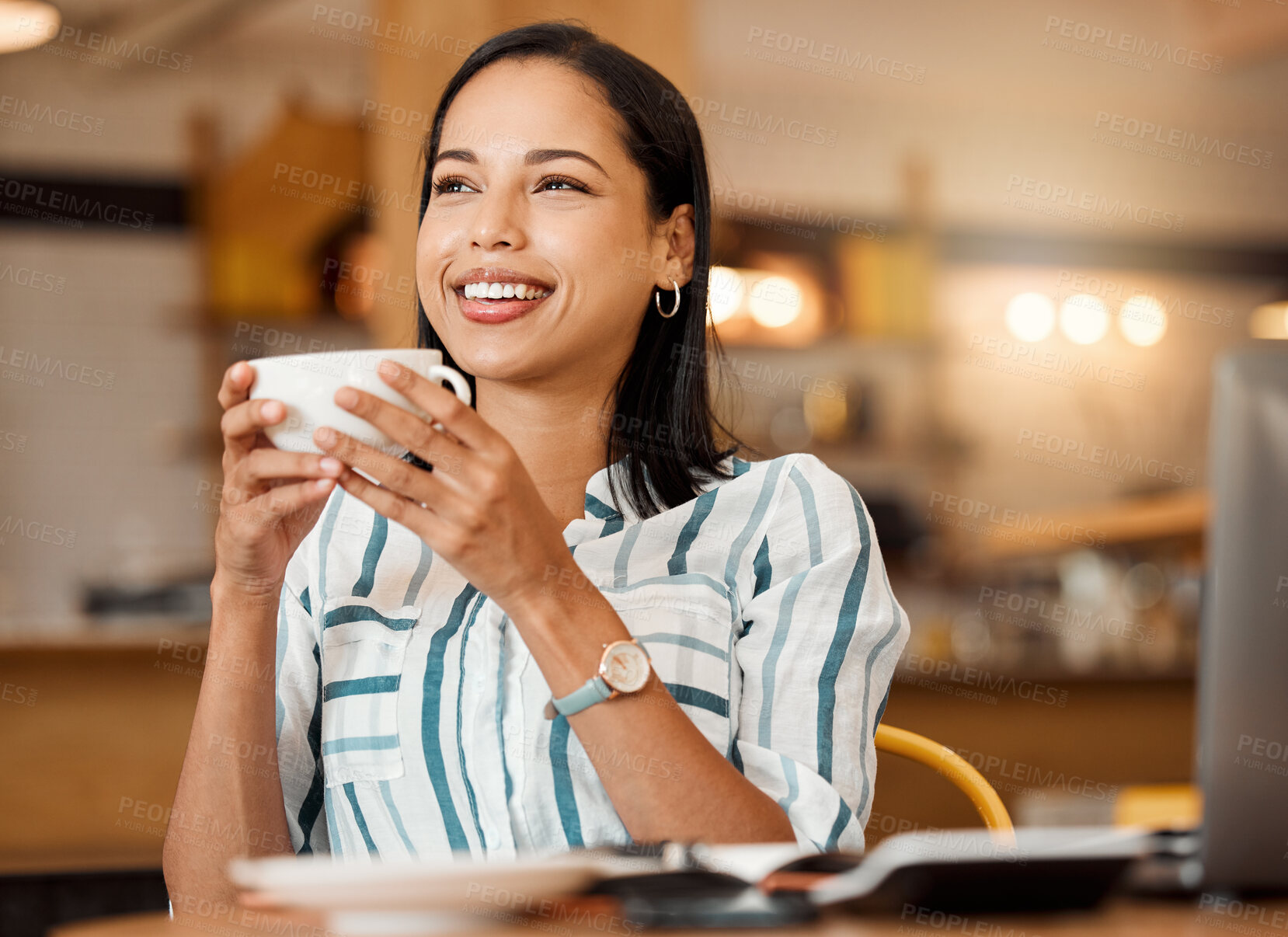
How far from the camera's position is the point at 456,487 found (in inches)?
38.9

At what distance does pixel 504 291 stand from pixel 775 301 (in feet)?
12.7

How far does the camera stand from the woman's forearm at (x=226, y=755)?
1.18 m

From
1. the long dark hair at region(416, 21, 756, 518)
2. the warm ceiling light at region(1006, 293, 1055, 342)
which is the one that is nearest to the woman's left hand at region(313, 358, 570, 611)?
the long dark hair at region(416, 21, 756, 518)

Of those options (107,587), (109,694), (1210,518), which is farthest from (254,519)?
(107,587)

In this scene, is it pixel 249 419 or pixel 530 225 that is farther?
pixel 530 225

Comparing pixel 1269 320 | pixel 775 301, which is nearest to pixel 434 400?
pixel 775 301

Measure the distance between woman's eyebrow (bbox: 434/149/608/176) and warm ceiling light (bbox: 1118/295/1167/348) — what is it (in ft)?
16.1

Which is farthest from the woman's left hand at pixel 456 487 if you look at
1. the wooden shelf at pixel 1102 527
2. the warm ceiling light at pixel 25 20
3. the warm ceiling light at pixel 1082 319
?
the warm ceiling light at pixel 1082 319

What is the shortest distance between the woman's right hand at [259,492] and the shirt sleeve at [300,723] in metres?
0.20

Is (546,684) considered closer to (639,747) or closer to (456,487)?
(639,747)

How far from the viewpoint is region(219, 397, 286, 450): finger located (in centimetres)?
96

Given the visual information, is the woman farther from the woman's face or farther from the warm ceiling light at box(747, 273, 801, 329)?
the warm ceiling light at box(747, 273, 801, 329)

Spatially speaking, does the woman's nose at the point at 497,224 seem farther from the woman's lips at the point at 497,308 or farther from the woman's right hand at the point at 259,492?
the woman's right hand at the point at 259,492

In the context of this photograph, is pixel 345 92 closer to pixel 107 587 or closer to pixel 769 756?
pixel 107 587
